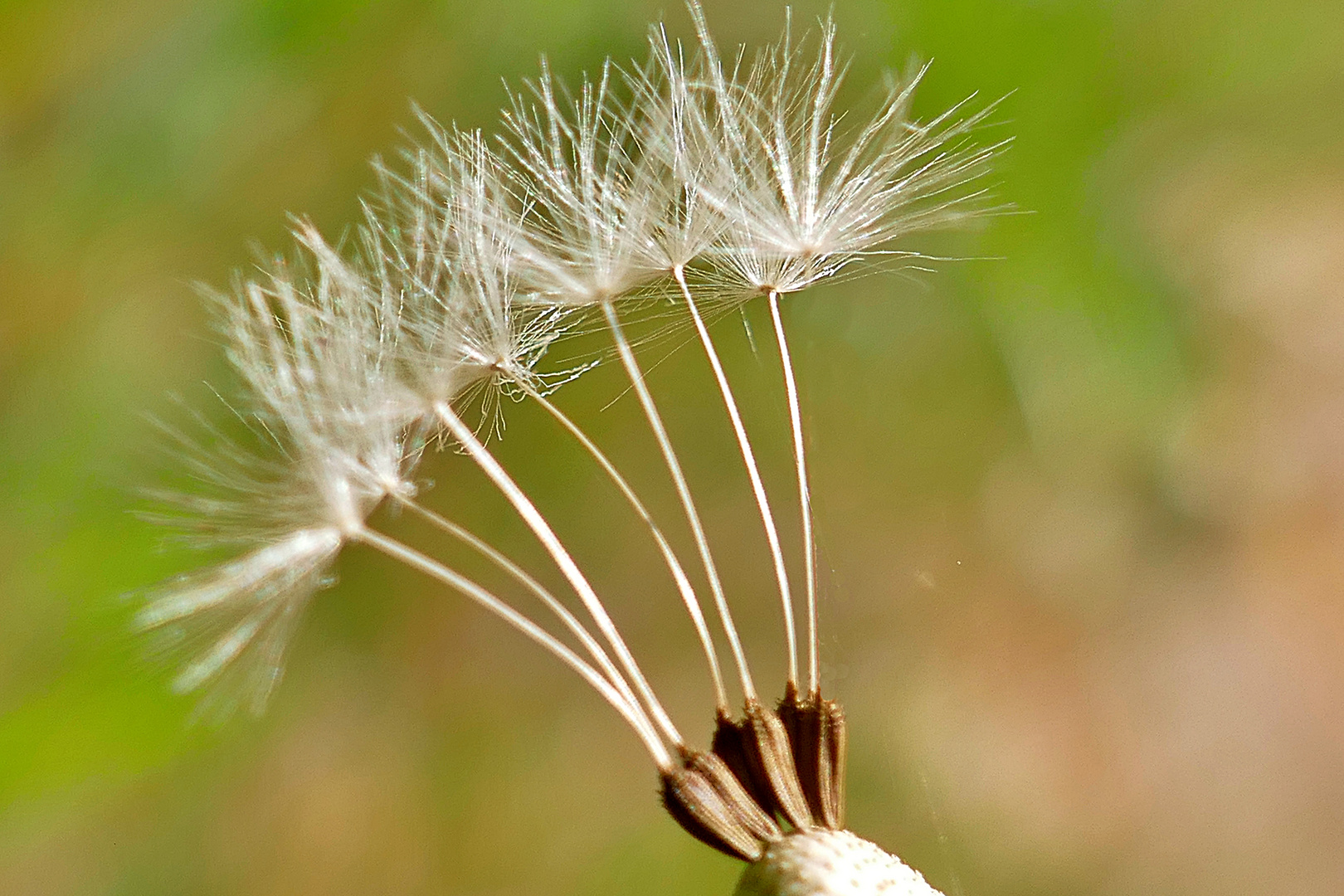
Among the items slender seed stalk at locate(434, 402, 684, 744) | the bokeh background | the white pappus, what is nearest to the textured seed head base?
the white pappus

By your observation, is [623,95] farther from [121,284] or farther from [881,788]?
[881,788]

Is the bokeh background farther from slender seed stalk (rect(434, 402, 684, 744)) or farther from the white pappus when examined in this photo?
slender seed stalk (rect(434, 402, 684, 744))

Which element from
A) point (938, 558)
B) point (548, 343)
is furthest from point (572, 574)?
point (938, 558)

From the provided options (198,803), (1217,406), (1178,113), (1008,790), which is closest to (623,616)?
(1008,790)

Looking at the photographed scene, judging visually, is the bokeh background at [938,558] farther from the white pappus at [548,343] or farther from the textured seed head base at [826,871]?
the textured seed head base at [826,871]

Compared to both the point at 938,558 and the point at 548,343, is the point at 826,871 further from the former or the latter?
the point at 938,558

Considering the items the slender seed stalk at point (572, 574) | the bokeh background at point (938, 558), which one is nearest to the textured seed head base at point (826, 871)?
the slender seed stalk at point (572, 574)
